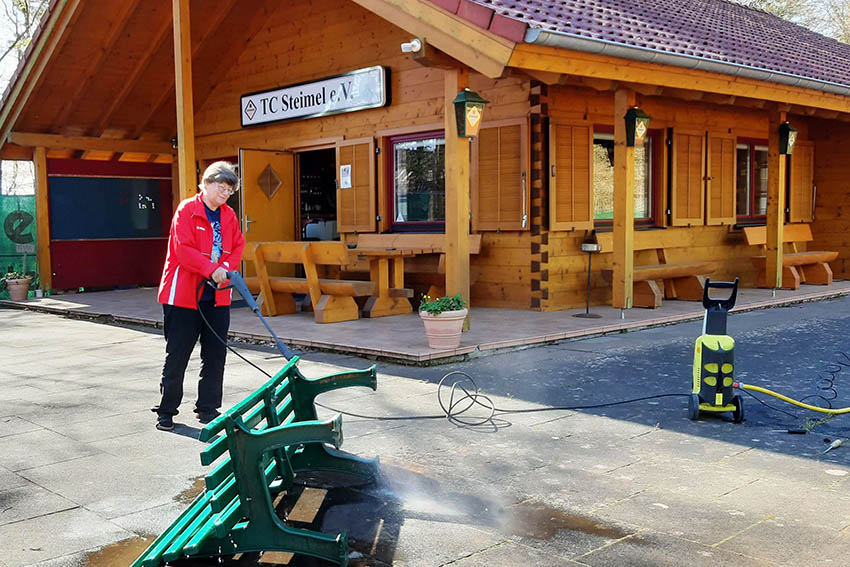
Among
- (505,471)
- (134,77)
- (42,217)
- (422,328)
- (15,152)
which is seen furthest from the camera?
(15,152)

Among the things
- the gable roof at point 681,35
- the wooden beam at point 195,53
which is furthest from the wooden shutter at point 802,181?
the wooden beam at point 195,53

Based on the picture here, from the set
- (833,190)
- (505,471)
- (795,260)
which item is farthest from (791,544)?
(833,190)

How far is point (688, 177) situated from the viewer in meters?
12.6

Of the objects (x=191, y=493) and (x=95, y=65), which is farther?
(x=95, y=65)

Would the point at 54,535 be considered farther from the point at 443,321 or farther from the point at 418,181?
the point at 418,181

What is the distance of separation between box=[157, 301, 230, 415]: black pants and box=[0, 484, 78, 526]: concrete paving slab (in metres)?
1.24

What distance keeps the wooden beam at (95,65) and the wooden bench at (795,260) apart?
10.3 metres

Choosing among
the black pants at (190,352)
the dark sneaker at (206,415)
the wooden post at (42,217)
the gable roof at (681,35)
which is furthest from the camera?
the wooden post at (42,217)

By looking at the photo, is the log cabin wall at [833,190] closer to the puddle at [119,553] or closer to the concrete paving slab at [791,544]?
the concrete paving slab at [791,544]

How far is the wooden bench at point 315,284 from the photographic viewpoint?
966cm

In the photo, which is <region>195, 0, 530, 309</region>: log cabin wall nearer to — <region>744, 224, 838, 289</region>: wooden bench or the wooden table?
the wooden table

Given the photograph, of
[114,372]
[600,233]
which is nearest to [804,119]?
[600,233]

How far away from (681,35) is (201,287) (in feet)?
23.6

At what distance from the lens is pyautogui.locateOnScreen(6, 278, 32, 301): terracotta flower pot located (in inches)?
547
